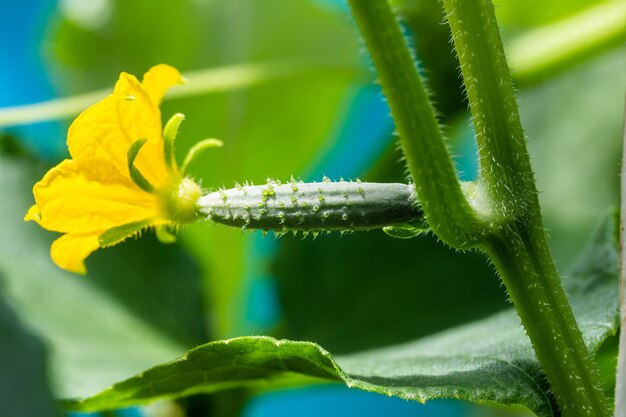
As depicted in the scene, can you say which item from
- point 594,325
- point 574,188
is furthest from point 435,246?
point 594,325

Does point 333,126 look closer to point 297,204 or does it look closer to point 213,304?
point 213,304

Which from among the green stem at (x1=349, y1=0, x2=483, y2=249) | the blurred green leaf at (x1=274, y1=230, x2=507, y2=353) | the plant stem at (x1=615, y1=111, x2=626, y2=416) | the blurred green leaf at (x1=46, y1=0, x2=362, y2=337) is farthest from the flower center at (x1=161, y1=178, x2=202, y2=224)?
the blurred green leaf at (x1=46, y1=0, x2=362, y2=337)

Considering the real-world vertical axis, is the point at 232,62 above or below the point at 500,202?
above

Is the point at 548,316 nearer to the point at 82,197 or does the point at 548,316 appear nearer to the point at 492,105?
the point at 492,105

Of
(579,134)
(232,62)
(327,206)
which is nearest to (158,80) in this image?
(327,206)

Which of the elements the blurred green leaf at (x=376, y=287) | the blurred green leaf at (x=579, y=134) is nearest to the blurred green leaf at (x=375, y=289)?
the blurred green leaf at (x=376, y=287)

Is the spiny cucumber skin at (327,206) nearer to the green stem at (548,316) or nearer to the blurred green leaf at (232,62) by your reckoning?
the green stem at (548,316)

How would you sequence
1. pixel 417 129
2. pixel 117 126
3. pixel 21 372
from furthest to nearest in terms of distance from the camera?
1. pixel 21 372
2. pixel 117 126
3. pixel 417 129
